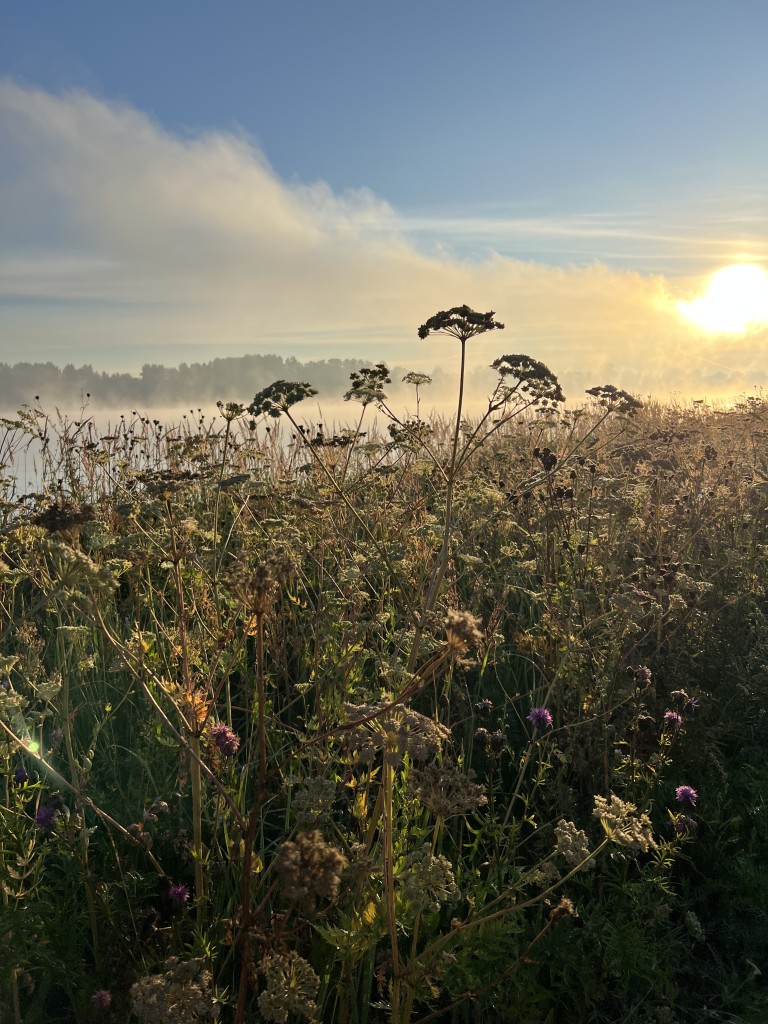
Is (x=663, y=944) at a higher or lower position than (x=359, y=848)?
lower

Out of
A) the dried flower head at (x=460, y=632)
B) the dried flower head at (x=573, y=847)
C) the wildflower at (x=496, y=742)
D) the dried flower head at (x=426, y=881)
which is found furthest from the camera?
the wildflower at (x=496, y=742)

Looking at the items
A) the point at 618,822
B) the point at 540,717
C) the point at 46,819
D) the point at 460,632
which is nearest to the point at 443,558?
the point at 460,632

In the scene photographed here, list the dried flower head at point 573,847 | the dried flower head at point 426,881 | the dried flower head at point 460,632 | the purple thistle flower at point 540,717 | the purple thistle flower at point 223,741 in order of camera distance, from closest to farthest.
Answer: the dried flower head at point 460,632
the dried flower head at point 426,881
the dried flower head at point 573,847
the purple thistle flower at point 223,741
the purple thistle flower at point 540,717

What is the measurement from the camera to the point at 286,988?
2.22 m

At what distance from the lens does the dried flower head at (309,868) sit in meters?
1.82

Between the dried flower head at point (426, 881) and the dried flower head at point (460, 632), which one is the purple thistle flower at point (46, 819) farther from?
the dried flower head at point (460, 632)

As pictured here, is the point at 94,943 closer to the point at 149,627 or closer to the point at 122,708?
the point at 122,708

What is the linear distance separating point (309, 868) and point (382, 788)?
663 mm

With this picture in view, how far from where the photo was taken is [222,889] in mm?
3238

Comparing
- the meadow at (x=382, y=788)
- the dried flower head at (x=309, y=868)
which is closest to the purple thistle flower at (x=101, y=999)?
the meadow at (x=382, y=788)

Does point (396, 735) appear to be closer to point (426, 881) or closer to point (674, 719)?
point (426, 881)

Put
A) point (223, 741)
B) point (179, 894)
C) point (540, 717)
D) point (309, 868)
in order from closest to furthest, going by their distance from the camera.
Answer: point (309, 868)
point (179, 894)
point (223, 741)
point (540, 717)

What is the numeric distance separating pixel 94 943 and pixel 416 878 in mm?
1384

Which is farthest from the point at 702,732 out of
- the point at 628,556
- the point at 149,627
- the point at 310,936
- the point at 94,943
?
the point at 149,627
